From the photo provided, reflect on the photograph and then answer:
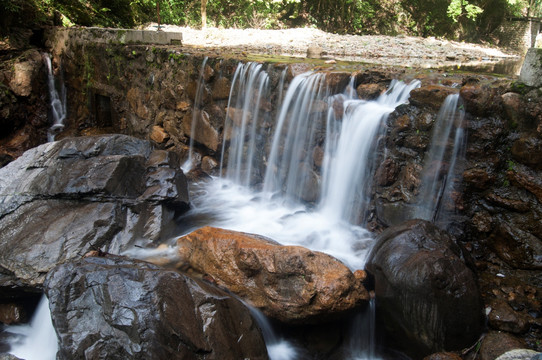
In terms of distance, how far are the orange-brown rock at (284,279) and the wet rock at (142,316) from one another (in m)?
0.44

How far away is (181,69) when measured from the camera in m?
8.34

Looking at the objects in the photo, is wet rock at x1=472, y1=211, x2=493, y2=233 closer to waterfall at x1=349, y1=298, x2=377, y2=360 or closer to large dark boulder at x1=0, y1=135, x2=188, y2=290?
waterfall at x1=349, y1=298, x2=377, y2=360

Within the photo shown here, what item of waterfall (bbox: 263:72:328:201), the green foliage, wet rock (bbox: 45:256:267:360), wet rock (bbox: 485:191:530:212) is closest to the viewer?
wet rock (bbox: 45:256:267:360)

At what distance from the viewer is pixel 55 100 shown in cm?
1075

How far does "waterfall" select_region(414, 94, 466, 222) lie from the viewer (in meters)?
4.64

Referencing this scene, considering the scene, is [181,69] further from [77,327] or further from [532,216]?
[532,216]

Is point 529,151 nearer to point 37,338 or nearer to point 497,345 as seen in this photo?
point 497,345

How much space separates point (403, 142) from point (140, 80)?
22.3 feet

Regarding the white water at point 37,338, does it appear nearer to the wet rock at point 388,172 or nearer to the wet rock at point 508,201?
the wet rock at point 388,172

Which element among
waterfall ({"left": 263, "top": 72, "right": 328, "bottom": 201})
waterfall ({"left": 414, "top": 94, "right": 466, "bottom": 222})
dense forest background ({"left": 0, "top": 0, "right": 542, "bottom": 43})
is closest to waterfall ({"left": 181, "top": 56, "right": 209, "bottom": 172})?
waterfall ({"left": 263, "top": 72, "right": 328, "bottom": 201})

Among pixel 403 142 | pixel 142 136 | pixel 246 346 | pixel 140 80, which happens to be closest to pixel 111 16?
pixel 140 80

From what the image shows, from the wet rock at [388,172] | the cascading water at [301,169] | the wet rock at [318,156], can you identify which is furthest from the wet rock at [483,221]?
the wet rock at [318,156]

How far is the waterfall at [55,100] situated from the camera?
34.9 ft

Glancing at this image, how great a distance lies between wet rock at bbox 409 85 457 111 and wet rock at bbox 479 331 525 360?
8.75 ft
